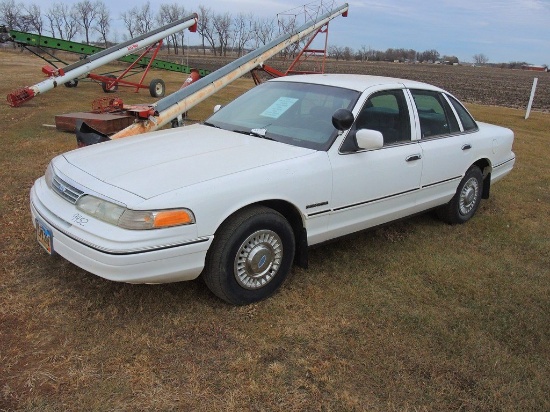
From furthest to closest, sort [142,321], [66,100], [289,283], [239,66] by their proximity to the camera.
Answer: [66,100]
[239,66]
[289,283]
[142,321]

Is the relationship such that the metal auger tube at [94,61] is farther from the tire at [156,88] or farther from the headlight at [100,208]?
the headlight at [100,208]

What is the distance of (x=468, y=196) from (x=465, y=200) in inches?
2.4

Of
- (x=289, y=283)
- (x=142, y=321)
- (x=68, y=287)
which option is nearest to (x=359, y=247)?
(x=289, y=283)

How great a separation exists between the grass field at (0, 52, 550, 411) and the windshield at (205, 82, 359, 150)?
3.80 feet

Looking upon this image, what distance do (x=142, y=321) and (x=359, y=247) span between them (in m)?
2.26

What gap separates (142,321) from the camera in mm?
3117

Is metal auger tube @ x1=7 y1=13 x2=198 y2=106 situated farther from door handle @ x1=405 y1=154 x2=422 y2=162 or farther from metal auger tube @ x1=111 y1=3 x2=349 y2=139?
door handle @ x1=405 y1=154 x2=422 y2=162

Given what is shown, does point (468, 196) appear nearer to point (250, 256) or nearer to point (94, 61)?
Answer: point (250, 256)

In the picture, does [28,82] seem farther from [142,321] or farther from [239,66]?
[142,321]

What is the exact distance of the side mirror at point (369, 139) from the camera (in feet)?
11.9

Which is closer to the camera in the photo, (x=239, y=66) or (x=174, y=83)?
(x=239, y=66)

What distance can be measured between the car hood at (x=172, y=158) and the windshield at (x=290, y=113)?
0.17 m

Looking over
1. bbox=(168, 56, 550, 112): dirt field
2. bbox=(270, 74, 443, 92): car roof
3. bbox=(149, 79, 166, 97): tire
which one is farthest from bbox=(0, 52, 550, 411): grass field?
bbox=(168, 56, 550, 112): dirt field

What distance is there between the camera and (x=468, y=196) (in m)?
5.32
